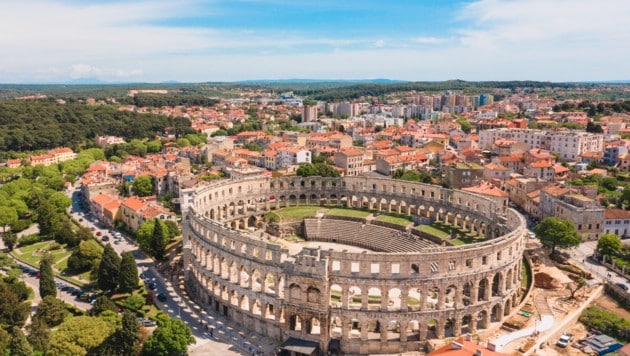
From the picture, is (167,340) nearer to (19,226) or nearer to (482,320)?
(482,320)

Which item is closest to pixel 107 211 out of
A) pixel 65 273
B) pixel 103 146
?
pixel 65 273

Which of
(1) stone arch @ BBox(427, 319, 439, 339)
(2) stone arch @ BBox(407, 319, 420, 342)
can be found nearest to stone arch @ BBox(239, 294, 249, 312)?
(2) stone arch @ BBox(407, 319, 420, 342)

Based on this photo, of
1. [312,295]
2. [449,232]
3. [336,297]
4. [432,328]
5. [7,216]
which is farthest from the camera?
[7,216]

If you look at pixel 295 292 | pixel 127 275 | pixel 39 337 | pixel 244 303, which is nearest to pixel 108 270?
pixel 127 275

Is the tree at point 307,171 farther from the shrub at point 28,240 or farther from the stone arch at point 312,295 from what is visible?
the stone arch at point 312,295

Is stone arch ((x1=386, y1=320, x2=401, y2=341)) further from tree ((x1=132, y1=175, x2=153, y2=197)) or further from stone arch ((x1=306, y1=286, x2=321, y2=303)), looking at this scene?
tree ((x1=132, y1=175, x2=153, y2=197))

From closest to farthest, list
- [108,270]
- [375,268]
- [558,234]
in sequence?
1. [375,268]
2. [108,270]
3. [558,234]
